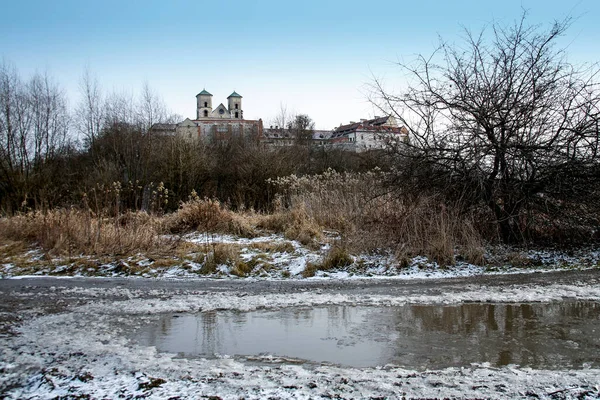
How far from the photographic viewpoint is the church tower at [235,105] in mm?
124812

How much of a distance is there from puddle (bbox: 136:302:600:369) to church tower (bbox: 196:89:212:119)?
12099cm

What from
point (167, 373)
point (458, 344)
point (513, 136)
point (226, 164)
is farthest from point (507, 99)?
point (226, 164)

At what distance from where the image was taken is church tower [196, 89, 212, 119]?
4806 inches

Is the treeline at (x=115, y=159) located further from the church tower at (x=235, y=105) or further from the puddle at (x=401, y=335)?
the church tower at (x=235, y=105)

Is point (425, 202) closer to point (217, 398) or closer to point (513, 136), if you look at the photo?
point (513, 136)

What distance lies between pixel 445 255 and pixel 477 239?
3.41 feet

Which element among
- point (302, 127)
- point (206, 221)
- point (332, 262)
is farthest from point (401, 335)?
point (302, 127)

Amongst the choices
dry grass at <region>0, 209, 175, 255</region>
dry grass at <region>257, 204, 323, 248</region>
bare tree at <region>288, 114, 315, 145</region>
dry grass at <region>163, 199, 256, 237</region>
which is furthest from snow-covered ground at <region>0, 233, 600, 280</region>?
bare tree at <region>288, 114, 315, 145</region>

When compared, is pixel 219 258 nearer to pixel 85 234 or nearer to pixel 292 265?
pixel 292 265

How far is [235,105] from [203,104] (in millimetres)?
8624

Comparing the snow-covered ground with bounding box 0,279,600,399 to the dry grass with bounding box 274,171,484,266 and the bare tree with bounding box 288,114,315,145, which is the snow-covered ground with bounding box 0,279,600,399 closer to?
the dry grass with bounding box 274,171,484,266

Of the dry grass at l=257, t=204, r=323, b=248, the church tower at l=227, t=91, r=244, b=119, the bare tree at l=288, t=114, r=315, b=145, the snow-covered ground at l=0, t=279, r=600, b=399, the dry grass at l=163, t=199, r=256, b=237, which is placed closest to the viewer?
the snow-covered ground at l=0, t=279, r=600, b=399

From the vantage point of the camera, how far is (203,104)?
12331cm

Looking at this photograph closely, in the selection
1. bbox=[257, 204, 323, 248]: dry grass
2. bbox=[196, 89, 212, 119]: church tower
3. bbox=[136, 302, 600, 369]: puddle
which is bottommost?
bbox=[136, 302, 600, 369]: puddle
